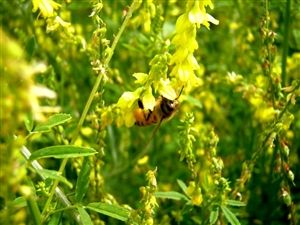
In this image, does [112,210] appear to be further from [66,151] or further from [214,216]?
[214,216]

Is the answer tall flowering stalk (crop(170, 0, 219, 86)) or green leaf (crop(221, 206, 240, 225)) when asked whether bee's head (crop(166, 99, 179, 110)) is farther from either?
green leaf (crop(221, 206, 240, 225))

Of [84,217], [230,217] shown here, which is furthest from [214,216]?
[84,217]

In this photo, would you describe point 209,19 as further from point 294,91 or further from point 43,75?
point 43,75

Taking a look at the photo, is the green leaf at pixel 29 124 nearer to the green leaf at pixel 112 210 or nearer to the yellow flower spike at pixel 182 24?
the green leaf at pixel 112 210

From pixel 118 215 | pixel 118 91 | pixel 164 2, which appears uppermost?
pixel 164 2

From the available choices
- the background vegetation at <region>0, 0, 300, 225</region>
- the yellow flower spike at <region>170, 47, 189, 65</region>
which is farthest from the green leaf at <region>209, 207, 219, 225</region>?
the yellow flower spike at <region>170, 47, 189, 65</region>

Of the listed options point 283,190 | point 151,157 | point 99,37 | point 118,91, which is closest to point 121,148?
point 151,157
